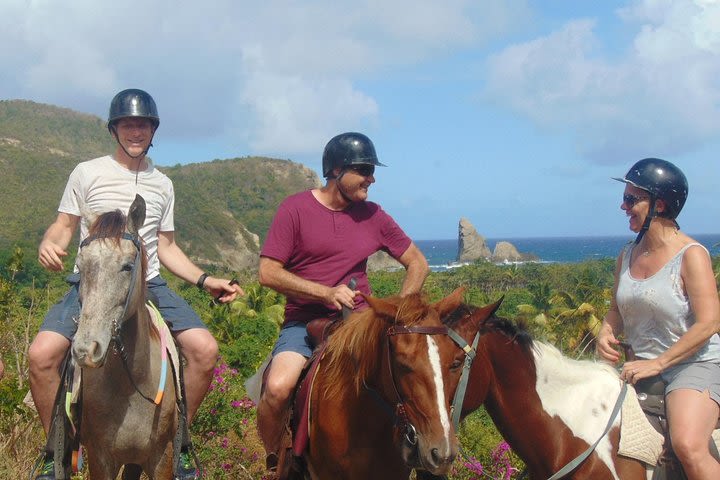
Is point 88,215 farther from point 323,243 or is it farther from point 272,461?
point 272,461

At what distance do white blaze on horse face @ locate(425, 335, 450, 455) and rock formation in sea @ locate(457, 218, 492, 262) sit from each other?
163 meters

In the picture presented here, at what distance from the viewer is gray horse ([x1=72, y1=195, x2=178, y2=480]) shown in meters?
4.52

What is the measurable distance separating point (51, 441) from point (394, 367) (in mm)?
2543

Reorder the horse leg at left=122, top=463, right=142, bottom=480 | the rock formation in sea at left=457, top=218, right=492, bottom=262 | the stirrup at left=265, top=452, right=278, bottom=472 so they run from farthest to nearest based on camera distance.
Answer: the rock formation in sea at left=457, top=218, right=492, bottom=262 → the horse leg at left=122, top=463, right=142, bottom=480 → the stirrup at left=265, top=452, right=278, bottom=472

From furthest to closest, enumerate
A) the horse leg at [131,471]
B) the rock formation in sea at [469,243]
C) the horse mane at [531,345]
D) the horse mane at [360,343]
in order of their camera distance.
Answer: the rock formation in sea at [469,243]
the horse leg at [131,471]
the horse mane at [531,345]
the horse mane at [360,343]

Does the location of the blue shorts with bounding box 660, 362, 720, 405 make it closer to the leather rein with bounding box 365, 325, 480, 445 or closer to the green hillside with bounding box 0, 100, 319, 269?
the leather rein with bounding box 365, 325, 480, 445

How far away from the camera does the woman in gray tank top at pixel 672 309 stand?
4.36 meters

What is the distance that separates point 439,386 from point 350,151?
2136 millimetres

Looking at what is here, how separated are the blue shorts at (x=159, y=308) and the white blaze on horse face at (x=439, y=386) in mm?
2324

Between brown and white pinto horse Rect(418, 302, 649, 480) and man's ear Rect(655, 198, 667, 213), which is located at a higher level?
man's ear Rect(655, 198, 667, 213)

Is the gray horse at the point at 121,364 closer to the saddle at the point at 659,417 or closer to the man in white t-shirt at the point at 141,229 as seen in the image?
the man in white t-shirt at the point at 141,229

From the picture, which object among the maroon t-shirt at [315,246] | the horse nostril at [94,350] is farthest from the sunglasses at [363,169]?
the horse nostril at [94,350]

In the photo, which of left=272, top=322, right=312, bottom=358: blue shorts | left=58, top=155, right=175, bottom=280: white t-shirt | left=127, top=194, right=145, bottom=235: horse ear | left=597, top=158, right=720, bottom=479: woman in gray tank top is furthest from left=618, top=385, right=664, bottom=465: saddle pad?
left=58, top=155, right=175, bottom=280: white t-shirt

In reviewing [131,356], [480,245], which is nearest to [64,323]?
[131,356]
